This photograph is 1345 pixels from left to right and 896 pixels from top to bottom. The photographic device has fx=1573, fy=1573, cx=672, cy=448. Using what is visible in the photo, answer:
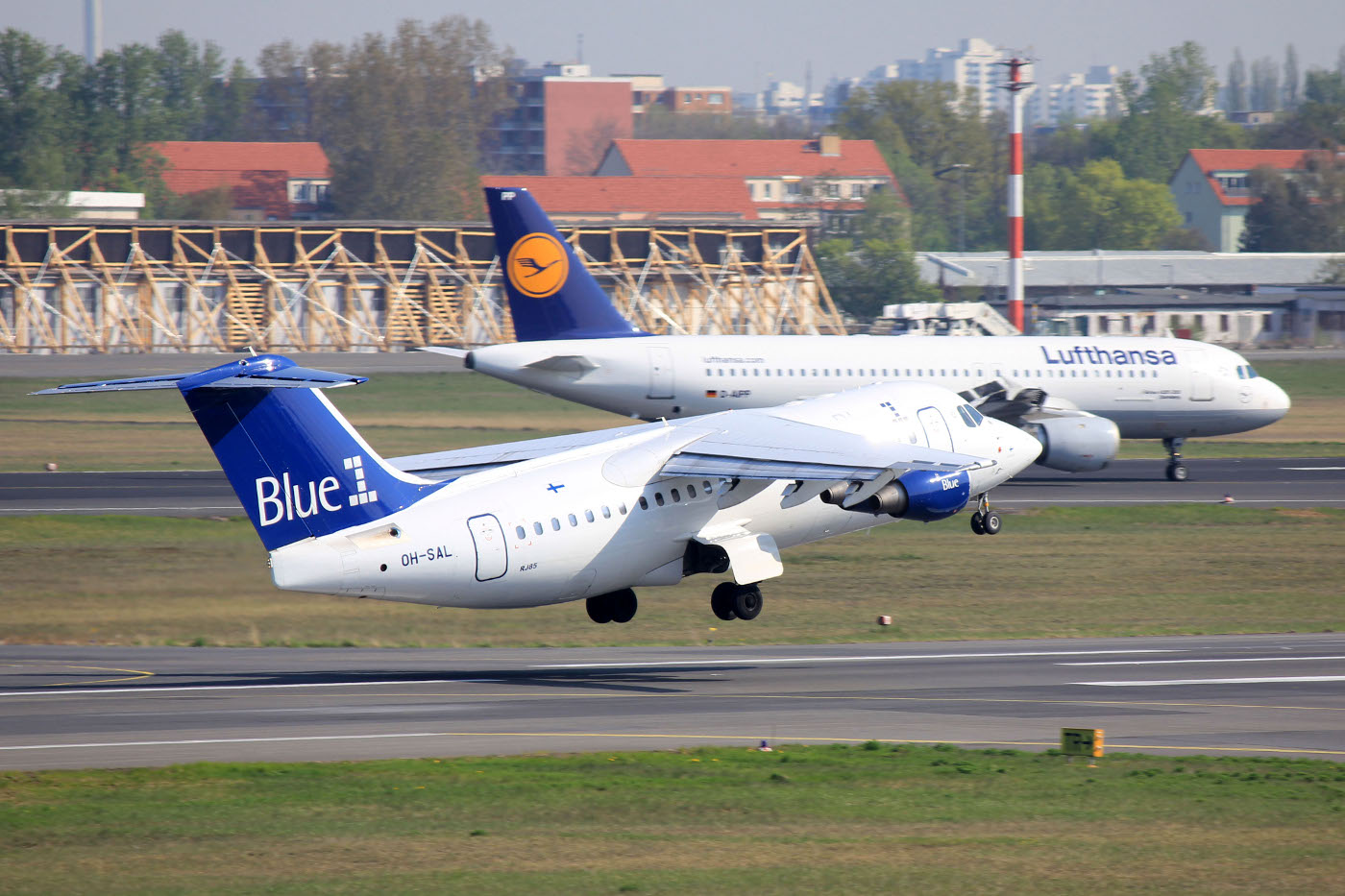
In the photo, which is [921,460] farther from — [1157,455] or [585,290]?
[1157,455]

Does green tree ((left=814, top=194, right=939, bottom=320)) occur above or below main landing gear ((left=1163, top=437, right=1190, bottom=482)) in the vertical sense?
above

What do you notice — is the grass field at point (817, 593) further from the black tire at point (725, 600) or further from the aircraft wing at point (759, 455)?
the aircraft wing at point (759, 455)

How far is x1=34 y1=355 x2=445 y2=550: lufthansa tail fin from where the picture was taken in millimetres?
25641

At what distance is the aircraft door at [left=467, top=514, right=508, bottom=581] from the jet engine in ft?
23.6

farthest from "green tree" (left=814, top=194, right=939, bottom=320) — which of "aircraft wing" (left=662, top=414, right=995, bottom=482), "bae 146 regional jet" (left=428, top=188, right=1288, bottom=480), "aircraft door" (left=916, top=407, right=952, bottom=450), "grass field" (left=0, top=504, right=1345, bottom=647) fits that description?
"aircraft wing" (left=662, top=414, right=995, bottom=482)

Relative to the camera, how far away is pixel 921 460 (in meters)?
29.9

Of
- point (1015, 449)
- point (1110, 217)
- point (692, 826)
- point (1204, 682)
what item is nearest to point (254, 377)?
point (692, 826)

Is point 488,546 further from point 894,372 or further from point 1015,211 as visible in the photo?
point 1015,211

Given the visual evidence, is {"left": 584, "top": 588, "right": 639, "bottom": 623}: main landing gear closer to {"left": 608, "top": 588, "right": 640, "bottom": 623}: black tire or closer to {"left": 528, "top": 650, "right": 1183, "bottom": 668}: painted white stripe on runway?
{"left": 608, "top": 588, "right": 640, "bottom": 623}: black tire

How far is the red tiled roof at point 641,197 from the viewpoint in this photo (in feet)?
541

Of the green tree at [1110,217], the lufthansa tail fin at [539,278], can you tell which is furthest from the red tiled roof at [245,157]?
the lufthansa tail fin at [539,278]

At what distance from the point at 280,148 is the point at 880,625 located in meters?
162

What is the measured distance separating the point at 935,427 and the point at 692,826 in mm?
18103

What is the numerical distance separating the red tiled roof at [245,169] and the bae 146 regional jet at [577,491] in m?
150
